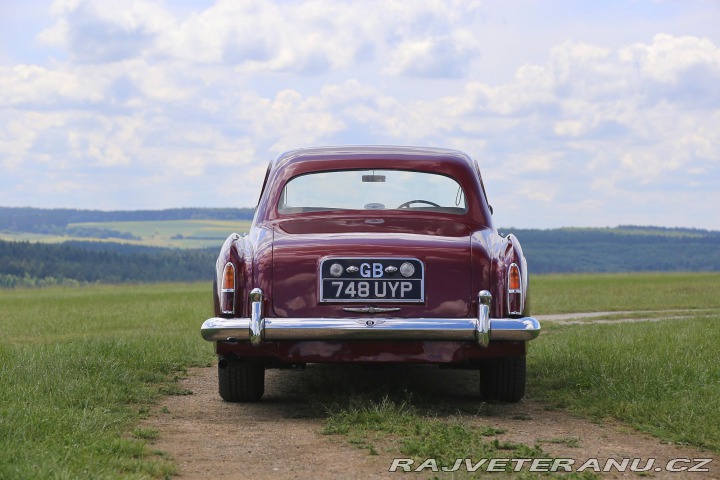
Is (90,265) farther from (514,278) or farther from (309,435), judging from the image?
(309,435)

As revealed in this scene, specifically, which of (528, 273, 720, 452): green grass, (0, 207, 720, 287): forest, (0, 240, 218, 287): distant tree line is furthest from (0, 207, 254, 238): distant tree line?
(528, 273, 720, 452): green grass

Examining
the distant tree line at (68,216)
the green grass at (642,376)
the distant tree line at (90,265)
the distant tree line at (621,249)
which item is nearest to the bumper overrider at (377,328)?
the green grass at (642,376)

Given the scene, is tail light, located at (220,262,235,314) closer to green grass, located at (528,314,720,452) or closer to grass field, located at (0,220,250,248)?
green grass, located at (528,314,720,452)

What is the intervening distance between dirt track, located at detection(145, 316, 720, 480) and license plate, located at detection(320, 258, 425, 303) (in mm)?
895

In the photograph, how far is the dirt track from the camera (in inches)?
227

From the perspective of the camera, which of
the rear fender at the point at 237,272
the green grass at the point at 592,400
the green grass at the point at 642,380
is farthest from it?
the rear fender at the point at 237,272

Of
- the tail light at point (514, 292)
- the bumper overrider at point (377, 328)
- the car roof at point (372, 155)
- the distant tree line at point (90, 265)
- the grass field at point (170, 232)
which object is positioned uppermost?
the car roof at point (372, 155)

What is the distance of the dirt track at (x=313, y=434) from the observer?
227 inches

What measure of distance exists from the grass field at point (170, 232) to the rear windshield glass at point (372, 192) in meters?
141

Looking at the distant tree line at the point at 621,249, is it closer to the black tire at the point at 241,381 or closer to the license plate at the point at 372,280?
the black tire at the point at 241,381

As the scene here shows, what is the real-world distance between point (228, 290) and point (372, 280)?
105cm

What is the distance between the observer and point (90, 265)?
11500cm

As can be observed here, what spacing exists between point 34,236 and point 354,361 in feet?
532

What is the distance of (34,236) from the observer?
16138 cm
